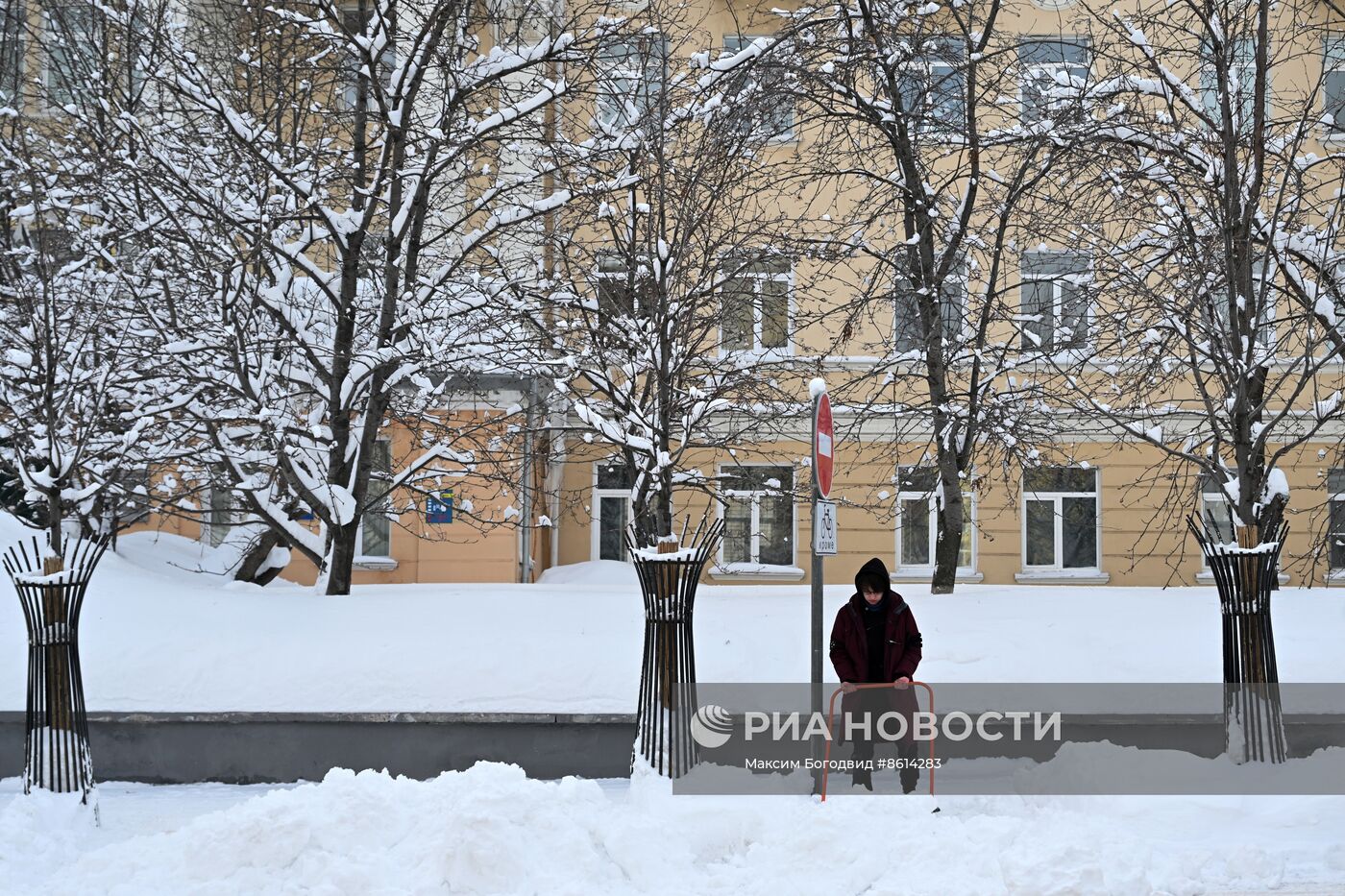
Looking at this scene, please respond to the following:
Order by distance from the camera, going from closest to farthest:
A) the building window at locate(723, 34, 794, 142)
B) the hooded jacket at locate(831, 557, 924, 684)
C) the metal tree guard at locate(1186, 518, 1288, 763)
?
the hooded jacket at locate(831, 557, 924, 684) → the metal tree guard at locate(1186, 518, 1288, 763) → the building window at locate(723, 34, 794, 142)

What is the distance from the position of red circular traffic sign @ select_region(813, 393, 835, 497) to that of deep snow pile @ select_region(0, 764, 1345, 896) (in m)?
1.85

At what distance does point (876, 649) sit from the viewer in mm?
8383

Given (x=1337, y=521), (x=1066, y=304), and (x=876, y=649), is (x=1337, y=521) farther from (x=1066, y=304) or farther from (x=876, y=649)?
(x=876, y=649)

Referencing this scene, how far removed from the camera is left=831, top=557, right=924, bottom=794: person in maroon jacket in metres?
8.29

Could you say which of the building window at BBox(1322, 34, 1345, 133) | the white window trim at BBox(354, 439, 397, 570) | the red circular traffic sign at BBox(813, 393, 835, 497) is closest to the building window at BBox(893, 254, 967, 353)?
the building window at BBox(1322, 34, 1345, 133)

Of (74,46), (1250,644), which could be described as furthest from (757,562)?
(1250,644)

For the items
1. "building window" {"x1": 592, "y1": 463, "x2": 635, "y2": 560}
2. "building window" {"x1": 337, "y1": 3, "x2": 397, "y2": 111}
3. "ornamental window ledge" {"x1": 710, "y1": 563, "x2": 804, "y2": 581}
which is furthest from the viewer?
"building window" {"x1": 592, "y1": 463, "x2": 635, "y2": 560}

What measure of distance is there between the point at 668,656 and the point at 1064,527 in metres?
14.1

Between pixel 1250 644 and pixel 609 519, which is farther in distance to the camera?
pixel 609 519

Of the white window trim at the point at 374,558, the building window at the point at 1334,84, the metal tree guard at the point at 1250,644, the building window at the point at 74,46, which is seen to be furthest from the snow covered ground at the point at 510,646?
the white window trim at the point at 374,558

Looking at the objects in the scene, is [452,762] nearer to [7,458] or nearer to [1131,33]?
[7,458]

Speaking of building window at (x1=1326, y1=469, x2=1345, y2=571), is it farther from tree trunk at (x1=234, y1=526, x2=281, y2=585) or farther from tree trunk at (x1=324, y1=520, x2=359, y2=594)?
tree trunk at (x1=234, y1=526, x2=281, y2=585)

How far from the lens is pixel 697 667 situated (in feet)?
32.8

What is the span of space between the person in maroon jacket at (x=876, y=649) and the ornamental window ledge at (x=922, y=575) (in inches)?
478
